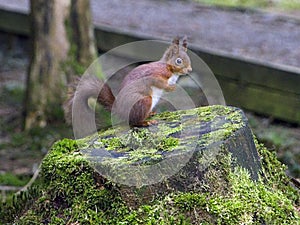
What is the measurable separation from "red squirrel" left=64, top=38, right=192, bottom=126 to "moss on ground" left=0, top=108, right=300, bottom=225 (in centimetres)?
13

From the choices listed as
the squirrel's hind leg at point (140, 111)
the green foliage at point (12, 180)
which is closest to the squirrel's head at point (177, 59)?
the squirrel's hind leg at point (140, 111)

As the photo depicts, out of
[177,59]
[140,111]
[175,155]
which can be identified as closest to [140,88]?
[140,111]

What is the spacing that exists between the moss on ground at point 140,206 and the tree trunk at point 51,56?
333cm

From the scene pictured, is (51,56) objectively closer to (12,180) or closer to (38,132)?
(38,132)

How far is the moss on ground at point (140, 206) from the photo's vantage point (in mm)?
2350

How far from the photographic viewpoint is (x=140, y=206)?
2346 mm

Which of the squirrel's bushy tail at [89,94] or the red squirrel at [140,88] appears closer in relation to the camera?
the red squirrel at [140,88]

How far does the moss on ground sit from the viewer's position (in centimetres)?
235

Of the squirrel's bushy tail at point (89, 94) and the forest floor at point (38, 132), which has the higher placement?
the squirrel's bushy tail at point (89, 94)

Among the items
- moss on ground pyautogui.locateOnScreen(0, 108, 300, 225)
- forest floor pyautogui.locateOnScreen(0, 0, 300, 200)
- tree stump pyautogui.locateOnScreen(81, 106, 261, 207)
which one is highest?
tree stump pyautogui.locateOnScreen(81, 106, 261, 207)

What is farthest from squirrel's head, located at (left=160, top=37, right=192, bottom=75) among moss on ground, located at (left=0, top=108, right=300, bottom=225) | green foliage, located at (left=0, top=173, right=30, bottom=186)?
green foliage, located at (left=0, top=173, right=30, bottom=186)

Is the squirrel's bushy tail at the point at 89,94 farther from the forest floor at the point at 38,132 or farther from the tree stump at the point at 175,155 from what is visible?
the forest floor at the point at 38,132

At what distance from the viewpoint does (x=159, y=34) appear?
7.46 metres

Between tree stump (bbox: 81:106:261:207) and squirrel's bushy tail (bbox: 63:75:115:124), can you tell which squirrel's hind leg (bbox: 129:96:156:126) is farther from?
squirrel's bushy tail (bbox: 63:75:115:124)
